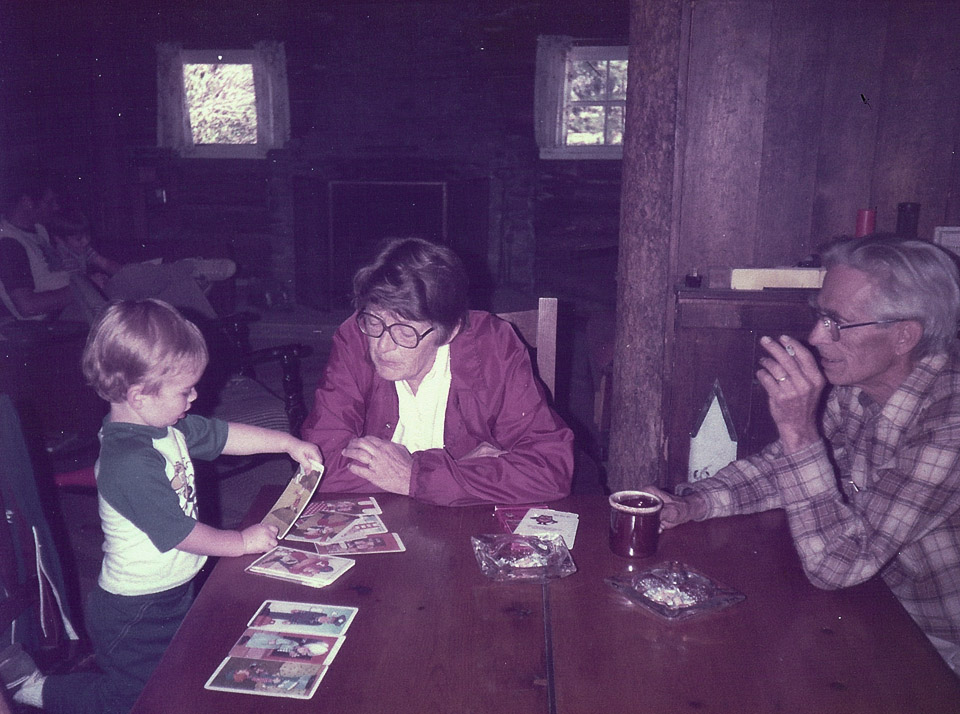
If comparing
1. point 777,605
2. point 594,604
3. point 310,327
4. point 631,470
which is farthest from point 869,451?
point 310,327

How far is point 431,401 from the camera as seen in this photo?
2447mm

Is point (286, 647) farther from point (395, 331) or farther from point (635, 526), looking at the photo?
Answer: point (395, 331)

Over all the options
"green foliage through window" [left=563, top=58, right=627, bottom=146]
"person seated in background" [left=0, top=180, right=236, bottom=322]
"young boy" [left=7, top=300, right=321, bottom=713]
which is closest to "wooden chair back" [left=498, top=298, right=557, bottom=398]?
"young boy" [left=7, top=300, right=321, bottom=713]

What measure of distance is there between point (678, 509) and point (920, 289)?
2.50 ft

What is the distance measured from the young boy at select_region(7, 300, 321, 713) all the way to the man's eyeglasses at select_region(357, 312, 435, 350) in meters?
0.46

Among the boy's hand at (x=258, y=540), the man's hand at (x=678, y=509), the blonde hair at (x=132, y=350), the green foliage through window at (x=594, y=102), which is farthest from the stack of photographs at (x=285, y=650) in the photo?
the green foliage through window at (x=594, y=102)

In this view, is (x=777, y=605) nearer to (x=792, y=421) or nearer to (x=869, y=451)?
(x=792, y=421)

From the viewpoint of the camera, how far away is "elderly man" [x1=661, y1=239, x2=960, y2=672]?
1.67m

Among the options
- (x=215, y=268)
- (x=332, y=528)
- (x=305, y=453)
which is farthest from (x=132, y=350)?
(x=215, y=268)

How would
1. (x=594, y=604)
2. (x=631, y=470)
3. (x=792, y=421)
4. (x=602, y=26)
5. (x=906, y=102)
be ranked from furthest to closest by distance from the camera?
1. (x=602, y=26)
2. (x=631, y=470)
3. (x=906, y=102)
4. (x=792, y=421)
5. (x=594, y=604)

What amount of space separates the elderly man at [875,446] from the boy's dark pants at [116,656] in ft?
4.00

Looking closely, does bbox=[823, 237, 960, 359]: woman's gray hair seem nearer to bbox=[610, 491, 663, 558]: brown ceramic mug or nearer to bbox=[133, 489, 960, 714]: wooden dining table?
bbox=[133, 489, 960, 714]: wooden dining table

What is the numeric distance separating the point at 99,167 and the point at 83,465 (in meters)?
4.62

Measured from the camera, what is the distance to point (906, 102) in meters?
3.18
